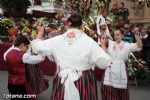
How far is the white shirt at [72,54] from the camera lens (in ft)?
13.8

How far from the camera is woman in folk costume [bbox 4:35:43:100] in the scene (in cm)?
494

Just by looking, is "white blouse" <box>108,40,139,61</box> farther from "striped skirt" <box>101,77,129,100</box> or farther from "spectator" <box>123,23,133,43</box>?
"spectator" <box>123,23,133,43</box>

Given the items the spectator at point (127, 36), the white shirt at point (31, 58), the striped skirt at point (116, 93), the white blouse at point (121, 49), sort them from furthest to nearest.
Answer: the spectator at point (127, 36) < the striped skirt at point (116, 93) < the white blouse at point (121, 49) < the white shirt at point (31, 58)

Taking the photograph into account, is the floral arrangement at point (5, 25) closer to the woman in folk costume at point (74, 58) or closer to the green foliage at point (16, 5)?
the green foliage at point (16, 5)

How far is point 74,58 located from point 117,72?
1.65m

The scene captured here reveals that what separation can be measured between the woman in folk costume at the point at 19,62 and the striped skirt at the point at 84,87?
535mm

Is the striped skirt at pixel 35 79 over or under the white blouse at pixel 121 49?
under

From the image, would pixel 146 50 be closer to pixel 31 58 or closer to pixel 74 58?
pixel 31 58

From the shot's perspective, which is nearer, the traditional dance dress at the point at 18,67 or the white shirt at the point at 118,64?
the traditional dance dress at the point at 18,67

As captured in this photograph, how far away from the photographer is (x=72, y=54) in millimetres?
4215

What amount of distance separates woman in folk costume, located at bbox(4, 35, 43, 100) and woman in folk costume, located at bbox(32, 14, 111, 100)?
53cm

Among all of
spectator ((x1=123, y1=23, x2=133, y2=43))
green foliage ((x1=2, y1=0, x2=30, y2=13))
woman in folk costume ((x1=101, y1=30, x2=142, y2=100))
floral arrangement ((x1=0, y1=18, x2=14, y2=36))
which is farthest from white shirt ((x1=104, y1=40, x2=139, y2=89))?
green foliage ((x1=2, y1=0, x2=30, y2=13))

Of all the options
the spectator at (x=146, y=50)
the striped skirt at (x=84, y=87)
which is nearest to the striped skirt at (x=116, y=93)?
the striped skirt at (x=84, y=87)

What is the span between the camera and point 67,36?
4.33m
